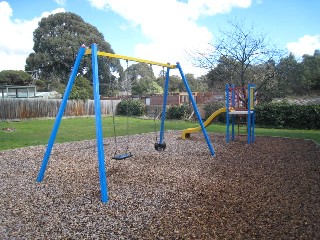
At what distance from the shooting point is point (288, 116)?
55.9 ft

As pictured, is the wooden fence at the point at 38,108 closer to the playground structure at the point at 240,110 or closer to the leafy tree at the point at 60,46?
the playground structure at the point at 240,110

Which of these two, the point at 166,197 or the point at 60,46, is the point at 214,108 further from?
the point at 60,46

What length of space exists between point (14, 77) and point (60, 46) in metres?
7.26

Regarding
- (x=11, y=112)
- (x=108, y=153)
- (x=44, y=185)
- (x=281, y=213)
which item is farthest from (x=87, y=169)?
(x=11, y=112)

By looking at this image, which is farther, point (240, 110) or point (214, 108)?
point (214, 108)

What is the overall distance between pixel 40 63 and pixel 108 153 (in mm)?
34819

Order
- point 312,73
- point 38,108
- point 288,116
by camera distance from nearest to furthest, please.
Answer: point 288,116, point 38,108, point 312,73

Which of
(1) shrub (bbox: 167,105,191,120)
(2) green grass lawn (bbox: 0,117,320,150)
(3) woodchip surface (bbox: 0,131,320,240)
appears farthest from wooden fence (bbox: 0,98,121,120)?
(3) woodchip surface (bbox: 0,131,320,240)

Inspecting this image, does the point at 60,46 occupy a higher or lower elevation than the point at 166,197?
higher

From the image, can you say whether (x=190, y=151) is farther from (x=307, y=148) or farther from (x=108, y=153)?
(x=307, y=148)

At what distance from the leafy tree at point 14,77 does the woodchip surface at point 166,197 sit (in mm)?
31618

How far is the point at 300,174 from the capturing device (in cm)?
588

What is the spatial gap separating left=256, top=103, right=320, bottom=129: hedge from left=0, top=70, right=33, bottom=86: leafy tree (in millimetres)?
30449

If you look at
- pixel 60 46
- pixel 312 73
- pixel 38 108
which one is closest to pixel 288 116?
pixel 38 108
